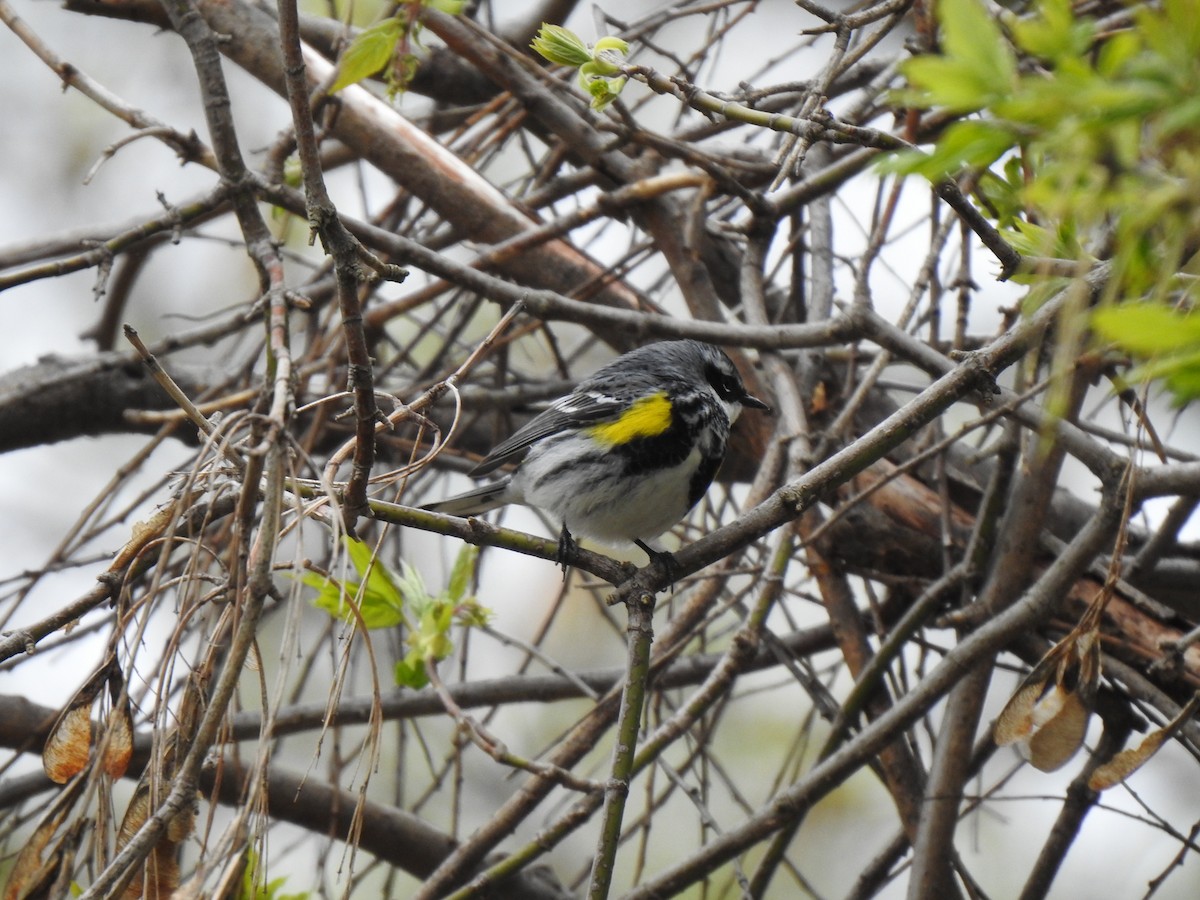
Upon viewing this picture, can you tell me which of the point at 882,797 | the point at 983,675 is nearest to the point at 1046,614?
the point at 983,675

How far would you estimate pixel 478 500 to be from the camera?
12.9 feet

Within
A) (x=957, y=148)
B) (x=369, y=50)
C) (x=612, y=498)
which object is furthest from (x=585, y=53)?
(x=612, y=498)

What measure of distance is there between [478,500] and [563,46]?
6.88 feet

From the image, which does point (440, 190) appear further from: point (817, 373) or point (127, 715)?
point (127, 715)

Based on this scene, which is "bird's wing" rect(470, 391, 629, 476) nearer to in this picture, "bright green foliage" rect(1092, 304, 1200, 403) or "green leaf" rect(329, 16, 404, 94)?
"green leaf" rect(329, 16, 404, 94)

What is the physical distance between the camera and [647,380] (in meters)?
3.75

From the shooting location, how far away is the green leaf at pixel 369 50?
7.34 feet

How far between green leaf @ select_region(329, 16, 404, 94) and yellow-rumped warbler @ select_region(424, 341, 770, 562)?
Result: 1502mm

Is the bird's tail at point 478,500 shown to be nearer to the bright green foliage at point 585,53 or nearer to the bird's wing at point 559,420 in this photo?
the bird's wing at point 559,420

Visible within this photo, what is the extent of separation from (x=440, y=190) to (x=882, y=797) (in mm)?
4647

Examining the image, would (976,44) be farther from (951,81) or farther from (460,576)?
(460,576)

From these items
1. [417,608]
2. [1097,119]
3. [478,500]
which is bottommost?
[1097,119]

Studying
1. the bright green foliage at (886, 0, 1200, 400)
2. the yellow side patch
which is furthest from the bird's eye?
the bright green foliage at (886, 0, 1200, 400)

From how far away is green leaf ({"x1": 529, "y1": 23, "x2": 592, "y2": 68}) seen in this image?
81.9 inches
